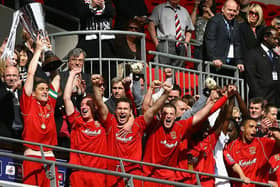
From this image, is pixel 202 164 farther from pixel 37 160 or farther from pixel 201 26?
pixel 201 26

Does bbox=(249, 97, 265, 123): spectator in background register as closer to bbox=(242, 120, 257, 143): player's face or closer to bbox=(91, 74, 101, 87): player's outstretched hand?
bbox=(242, 120, 257, 143): player's face

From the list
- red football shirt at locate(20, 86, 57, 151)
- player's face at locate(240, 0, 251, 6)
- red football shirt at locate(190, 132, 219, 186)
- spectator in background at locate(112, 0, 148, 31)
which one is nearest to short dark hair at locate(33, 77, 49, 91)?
red football shirt at locate(20, 86, 57, 151)

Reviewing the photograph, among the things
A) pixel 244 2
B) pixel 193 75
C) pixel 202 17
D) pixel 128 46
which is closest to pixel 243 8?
pixel 244 2

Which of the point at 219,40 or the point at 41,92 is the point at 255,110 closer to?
the point at 219,40

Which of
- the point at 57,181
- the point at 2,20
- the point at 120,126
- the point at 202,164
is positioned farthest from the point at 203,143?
the point at 2,20

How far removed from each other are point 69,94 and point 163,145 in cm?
141

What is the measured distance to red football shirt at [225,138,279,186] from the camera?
15844 millimetres

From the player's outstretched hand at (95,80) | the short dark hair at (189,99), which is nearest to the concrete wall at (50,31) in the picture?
the short dark hair at (189,99)

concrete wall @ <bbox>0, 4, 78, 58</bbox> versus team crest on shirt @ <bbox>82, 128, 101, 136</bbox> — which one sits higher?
concrete wall @ <bbox>0, 4, 78, 58</bbox>

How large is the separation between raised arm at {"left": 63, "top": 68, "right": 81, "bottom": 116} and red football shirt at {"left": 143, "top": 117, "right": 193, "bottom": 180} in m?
1.12

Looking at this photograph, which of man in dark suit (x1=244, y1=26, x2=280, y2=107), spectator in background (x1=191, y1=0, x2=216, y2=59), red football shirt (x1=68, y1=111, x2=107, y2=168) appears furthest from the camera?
spectator in background (x1=191, y1=0, x2=216, y2=59)

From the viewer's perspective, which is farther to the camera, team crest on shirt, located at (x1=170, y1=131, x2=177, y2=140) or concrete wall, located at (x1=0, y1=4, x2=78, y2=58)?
concrete wall, located at (x1=0, y1=4, x2=78, y2=58)

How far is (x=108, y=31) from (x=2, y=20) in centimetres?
283

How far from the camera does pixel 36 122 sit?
45.7 feet
